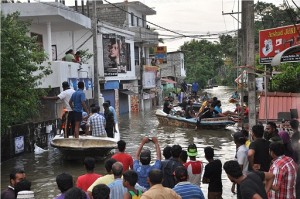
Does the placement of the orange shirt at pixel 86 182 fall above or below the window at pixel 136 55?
below

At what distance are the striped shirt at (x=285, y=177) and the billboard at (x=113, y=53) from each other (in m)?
26.1

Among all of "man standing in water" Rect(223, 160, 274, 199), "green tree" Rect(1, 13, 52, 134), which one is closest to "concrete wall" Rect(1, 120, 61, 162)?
"green tree" Rect(1, 13, 52, 134)

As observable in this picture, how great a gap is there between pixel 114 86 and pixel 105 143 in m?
19.5

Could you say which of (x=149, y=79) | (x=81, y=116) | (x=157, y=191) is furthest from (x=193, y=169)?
(x=149, y=79)

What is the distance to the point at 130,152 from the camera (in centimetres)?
1727

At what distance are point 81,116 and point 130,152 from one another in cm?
445

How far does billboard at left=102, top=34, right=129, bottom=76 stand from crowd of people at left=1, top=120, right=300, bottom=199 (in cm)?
2426

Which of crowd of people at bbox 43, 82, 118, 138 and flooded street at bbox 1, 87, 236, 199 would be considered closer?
flooded street at bbox 1, 87, 236, 199

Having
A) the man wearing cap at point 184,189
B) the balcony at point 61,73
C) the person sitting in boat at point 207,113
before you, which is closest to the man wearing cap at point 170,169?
the man wearing cap at point 184,189

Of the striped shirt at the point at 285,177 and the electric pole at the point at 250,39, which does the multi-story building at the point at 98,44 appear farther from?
the striped shirt at the point at 285,177

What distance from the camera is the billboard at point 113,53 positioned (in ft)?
104

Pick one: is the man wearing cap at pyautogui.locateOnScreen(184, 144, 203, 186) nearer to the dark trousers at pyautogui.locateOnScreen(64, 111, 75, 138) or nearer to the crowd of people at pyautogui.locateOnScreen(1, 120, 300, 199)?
the crowd of people at pyautogui.locateOnScreen(1, 120, 300, 199)

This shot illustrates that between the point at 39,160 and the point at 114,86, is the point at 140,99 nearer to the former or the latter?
the point at 114,86

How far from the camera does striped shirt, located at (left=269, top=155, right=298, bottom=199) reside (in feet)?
20.0
